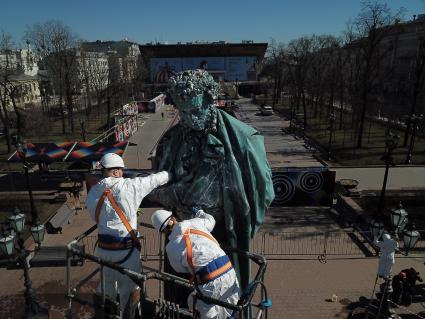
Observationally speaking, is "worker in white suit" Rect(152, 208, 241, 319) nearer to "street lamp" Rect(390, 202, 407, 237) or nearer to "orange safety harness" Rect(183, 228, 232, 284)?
"orange safety harness" Rect(183, 228, 232, 284)

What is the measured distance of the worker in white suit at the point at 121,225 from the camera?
13.5 feet

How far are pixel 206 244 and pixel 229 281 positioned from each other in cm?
46

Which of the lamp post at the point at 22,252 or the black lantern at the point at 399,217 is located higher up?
the black lantern at the point at 399,217

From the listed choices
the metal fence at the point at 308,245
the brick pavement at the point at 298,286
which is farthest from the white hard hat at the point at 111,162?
Answer: the metal fence at the point at 308,245

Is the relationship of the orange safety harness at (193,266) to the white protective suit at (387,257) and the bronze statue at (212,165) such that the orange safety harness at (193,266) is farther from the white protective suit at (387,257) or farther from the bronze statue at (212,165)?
the white protective suit at (387,257)

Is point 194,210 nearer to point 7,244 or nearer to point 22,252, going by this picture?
point 22,252

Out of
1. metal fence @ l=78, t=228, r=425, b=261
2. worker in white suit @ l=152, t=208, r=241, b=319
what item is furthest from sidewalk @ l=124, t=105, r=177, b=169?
worker in white suit @ l=152, t=208, r=241, b=319

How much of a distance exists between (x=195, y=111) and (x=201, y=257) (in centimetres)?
144

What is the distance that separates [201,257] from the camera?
3.84 metres

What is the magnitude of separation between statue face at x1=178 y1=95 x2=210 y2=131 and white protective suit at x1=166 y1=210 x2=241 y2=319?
0.93 m

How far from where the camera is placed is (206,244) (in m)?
3.85

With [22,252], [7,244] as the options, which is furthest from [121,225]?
[7,244]

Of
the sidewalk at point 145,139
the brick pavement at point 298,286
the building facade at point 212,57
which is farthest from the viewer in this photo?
the building facade at point 212,57

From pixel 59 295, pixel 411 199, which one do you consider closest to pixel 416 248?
pixel 411 199
